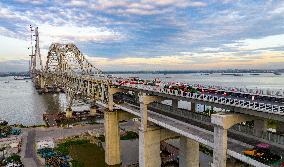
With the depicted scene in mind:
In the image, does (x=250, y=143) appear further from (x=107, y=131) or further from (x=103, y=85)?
(x=103, y=85)

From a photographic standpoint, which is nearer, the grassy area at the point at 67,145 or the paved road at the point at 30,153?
the paved road at the point at 30,153

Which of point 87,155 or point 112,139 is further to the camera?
point 87,155

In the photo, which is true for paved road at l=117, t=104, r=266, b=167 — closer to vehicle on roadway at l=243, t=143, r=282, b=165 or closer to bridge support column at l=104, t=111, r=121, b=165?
vehicle on roadway at l=243, t=143, r=282, b=165

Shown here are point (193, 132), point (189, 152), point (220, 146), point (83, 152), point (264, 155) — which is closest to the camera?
point (264, 155)

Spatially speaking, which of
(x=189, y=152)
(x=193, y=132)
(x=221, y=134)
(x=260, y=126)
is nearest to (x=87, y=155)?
(x=189, y=152)

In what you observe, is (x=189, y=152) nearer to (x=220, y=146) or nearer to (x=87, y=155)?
(x=220, y=146)

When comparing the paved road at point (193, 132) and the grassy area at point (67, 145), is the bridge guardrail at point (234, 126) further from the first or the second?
the grassy area at point (67, 145)

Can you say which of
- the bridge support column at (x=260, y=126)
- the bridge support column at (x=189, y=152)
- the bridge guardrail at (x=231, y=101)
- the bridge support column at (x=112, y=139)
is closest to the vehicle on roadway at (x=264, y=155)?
the bridge guardrail at (x=231, y=101)
